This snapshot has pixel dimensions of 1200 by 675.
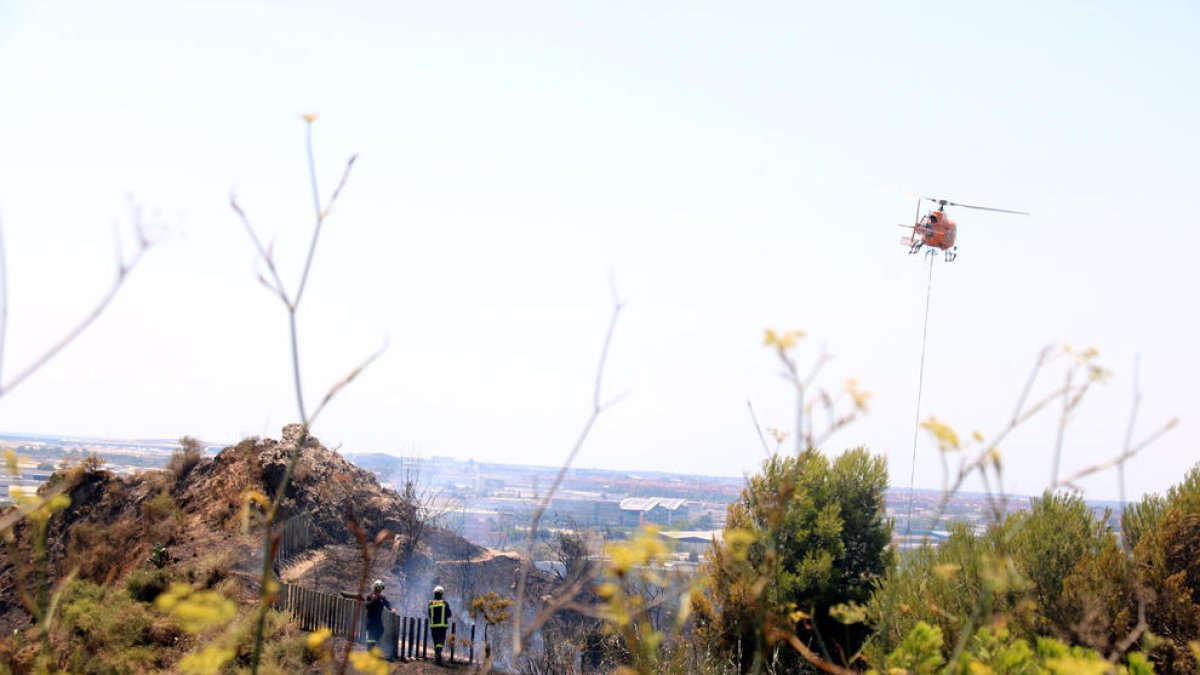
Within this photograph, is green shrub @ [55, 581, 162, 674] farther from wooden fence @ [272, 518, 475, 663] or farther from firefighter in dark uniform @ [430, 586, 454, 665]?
firefighter in dark uniform @ [430, 586, 454, 665]

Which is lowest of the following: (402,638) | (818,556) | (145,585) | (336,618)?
(402,638)

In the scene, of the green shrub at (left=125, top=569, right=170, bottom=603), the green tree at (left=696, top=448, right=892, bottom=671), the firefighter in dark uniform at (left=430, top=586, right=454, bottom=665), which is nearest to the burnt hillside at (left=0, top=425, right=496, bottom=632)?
the green shrub at (left=125, top=569, right=170, bottom=603)

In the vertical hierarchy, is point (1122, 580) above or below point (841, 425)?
below

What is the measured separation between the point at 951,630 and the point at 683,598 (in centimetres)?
840

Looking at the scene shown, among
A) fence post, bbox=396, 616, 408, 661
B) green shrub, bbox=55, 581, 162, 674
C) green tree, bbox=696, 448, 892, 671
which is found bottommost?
fence post, bbox=396, 616, 408, 661

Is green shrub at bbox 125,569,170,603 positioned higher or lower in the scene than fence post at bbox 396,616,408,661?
higher

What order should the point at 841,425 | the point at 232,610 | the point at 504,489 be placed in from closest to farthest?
the point at 232,610 < the point at 841,425 < the point at 504,489

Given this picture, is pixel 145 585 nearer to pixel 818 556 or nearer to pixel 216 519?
pixel 216 519

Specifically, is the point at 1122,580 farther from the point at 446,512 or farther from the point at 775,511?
the point at 446,512

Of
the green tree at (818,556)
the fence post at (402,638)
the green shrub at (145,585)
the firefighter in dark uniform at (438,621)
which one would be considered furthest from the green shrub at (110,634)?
the green tree at (818,556)

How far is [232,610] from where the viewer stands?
215 centimetres

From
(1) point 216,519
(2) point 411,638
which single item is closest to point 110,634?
(2) point 411,638

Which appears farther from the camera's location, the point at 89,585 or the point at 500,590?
the point at 500,590

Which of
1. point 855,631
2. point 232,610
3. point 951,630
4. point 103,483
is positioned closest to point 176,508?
point 103,483
